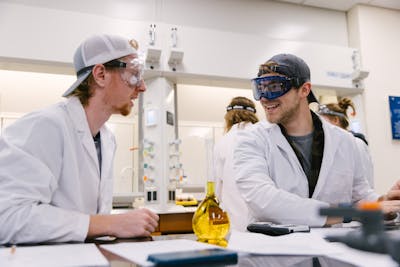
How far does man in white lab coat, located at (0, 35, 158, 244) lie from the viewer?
96 centimetres

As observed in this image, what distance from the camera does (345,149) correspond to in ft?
5.42

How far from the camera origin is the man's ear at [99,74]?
1.44m

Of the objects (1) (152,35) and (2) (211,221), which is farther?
(1) (152,35)

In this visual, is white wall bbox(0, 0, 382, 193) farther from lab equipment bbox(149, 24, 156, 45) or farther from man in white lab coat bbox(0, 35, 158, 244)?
man in white lab coat bbox(0, 35, 158, 244)

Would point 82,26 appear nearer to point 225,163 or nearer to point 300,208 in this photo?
point 225,163

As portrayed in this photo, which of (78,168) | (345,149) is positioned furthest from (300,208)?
(78,168)

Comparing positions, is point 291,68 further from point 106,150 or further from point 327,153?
point 106,150

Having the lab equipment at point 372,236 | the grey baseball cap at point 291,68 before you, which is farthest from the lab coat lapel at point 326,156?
the lab equipment at point 372,236

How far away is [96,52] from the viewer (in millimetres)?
1432

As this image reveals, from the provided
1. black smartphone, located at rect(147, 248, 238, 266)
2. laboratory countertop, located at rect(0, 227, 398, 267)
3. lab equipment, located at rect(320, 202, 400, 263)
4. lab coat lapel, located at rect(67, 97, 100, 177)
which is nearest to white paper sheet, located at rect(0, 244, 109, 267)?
laboratory countertop, located at rect(0, 227, 398, 267)

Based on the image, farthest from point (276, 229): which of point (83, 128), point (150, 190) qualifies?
point (150, 190)

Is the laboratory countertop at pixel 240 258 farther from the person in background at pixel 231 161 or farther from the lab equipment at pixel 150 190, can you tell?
the lab equipment at pixel 150 190

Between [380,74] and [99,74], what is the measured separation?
3803 millimetres

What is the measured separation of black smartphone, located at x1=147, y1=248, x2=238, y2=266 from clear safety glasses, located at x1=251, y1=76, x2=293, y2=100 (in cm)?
Answer: 115
